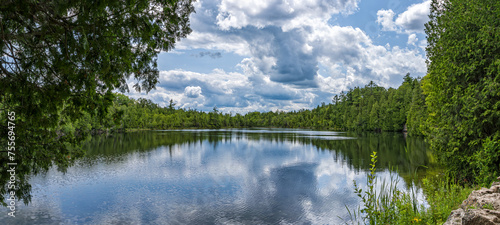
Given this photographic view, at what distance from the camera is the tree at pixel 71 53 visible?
156 inches

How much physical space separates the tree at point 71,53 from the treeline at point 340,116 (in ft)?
106

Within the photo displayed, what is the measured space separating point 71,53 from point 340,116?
375 ft

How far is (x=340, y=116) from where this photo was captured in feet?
365

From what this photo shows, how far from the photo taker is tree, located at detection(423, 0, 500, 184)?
934 centimetres

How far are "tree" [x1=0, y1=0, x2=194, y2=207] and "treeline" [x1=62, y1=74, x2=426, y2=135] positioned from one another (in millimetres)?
32282

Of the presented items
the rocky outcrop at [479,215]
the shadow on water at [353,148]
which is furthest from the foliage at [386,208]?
the rocky outcrop at [479,215]

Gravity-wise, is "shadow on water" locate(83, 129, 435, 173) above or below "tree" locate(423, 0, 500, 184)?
below

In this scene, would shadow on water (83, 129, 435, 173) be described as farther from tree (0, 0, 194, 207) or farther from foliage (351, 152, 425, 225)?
tree (0, 0, 194, 207)

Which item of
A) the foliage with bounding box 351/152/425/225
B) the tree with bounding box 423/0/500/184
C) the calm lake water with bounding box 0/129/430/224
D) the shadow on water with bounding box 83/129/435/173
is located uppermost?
the tree with bounding box 423/0/500/184

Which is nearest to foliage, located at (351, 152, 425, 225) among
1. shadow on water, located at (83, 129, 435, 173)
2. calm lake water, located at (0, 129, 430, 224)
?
shadow on water, located at (83, 129, 435, 173)

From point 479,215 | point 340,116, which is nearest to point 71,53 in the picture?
point 479,215

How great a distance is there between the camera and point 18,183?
18.0ft

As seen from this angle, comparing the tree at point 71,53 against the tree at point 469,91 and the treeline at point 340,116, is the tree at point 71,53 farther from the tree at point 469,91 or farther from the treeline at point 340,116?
the treeline at point 340,116

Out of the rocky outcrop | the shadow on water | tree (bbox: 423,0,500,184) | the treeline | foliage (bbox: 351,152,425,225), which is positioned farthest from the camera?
the treeline
